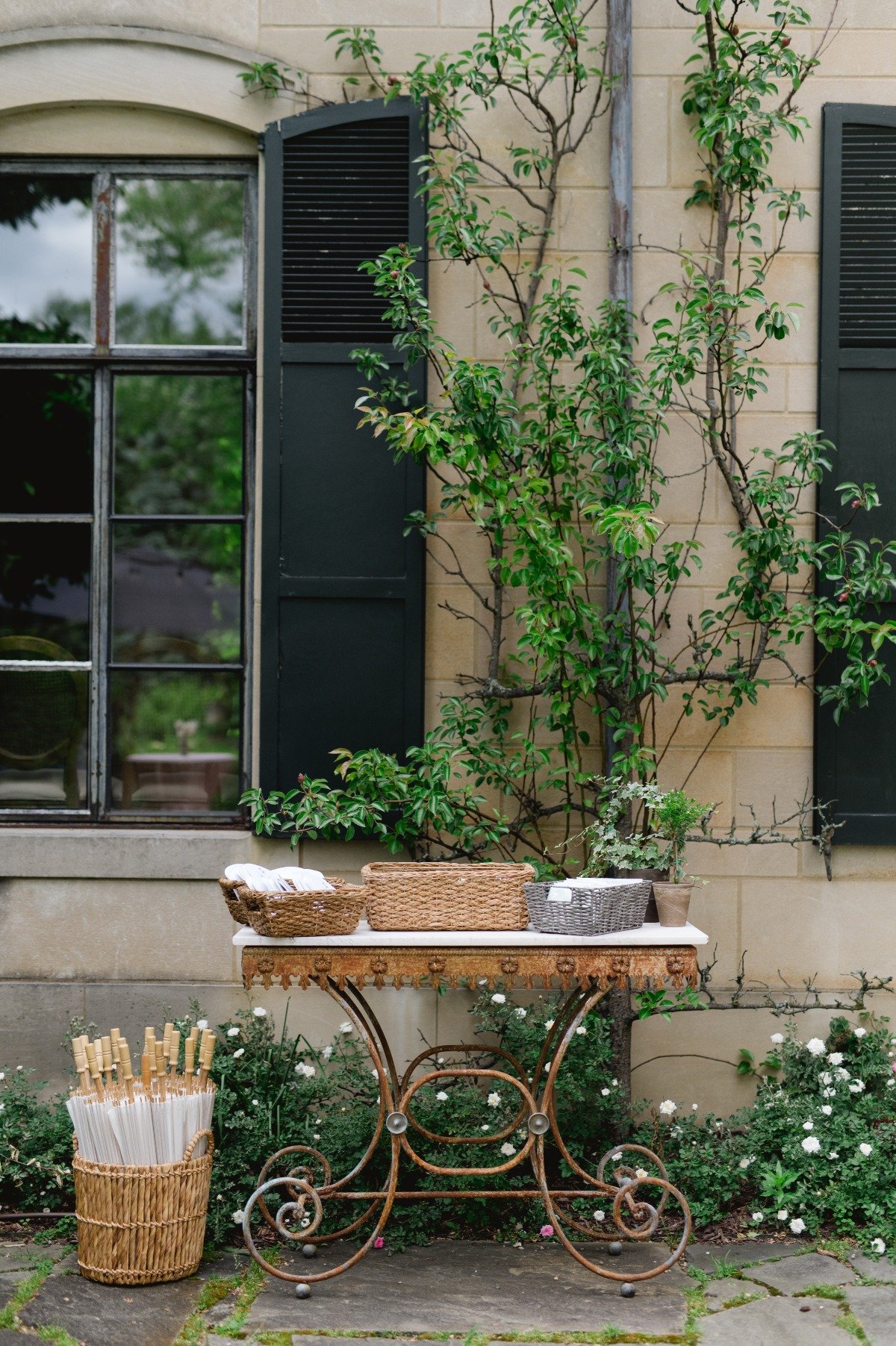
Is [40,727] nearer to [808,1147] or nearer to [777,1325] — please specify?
[808,1147]

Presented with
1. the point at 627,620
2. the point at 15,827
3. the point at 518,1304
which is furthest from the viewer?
the point at 15,827

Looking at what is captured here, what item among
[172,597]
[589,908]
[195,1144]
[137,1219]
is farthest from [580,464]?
[137,1219]

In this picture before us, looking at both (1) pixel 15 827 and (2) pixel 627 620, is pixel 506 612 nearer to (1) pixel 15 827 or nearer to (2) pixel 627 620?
(2) pixel 627 620

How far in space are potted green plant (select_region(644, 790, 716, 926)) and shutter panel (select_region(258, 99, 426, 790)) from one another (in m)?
0.95

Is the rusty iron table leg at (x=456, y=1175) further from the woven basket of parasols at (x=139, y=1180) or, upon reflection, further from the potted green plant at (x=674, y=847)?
the potted green plant at (x=674, y=847)

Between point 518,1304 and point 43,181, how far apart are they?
12.8ft

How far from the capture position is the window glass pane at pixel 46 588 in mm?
4488

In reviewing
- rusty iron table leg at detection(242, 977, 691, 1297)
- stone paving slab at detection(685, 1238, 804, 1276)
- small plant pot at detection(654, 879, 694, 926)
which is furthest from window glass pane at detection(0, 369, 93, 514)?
stone paving slab at detection(685, 1238, 804, 1276)

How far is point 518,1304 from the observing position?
3.15 m

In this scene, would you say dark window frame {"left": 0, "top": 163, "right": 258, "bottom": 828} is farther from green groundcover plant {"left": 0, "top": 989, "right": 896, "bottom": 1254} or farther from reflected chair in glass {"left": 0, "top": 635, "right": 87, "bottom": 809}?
green groundcover plant {"left": 0, "top": 989, "right": 896, "bottom": 1254}

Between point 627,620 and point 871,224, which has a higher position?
point 871,224

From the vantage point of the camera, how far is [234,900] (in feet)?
10.7

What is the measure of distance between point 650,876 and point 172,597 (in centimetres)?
198

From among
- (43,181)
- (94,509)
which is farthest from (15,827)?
(43,181)
